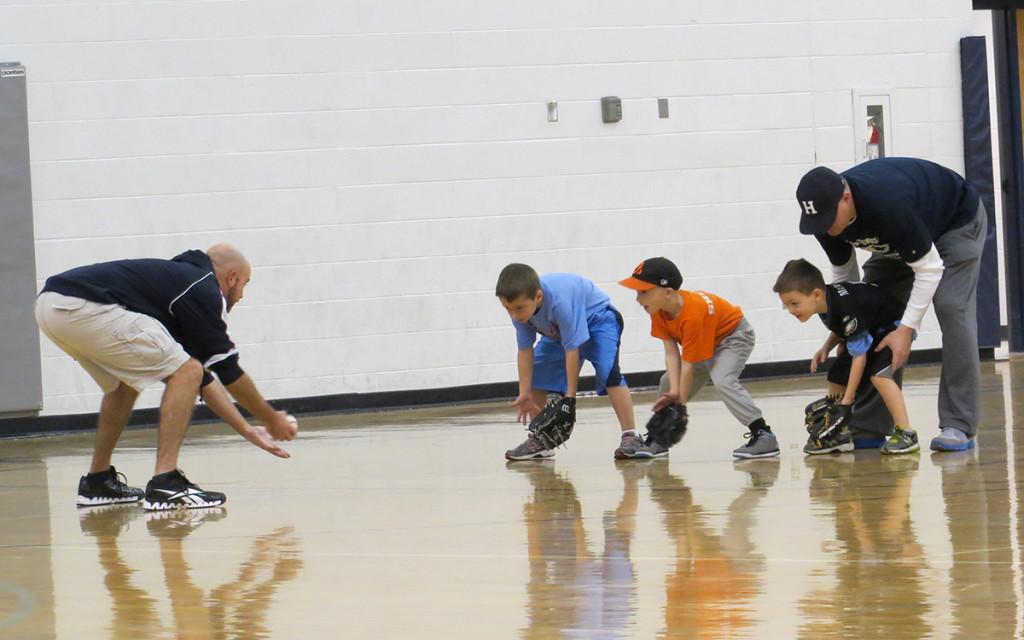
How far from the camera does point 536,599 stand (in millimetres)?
3764

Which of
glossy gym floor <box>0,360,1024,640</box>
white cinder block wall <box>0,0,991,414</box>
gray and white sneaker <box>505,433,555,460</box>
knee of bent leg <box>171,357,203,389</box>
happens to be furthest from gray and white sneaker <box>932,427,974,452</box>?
white cinder block wall <box>0,0,991,414</box>

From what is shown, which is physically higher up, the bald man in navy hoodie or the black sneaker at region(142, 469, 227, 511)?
the bald man in navy hoodie

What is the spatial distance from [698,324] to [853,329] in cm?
75

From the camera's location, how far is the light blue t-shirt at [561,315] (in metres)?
6.97

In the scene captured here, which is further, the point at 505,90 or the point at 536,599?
the point at 505,90

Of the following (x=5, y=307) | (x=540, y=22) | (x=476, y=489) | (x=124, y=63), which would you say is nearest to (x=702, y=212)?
(x=540, y=22)

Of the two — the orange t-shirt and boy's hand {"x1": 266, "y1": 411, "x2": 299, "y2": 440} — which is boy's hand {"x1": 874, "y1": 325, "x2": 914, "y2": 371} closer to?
the orange t-shirt

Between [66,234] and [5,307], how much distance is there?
2.16 feet

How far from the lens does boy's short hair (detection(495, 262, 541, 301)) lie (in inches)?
265

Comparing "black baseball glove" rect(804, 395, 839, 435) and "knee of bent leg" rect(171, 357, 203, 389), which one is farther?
"black baseball glove" rect(804, 395, 839, 435)

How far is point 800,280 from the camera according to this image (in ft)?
21.3

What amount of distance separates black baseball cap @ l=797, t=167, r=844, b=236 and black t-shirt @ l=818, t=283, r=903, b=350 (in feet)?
1.41

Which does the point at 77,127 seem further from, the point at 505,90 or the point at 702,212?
Answer: the point at 702,212

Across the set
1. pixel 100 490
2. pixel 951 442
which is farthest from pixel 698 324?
pixel 100 490
